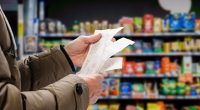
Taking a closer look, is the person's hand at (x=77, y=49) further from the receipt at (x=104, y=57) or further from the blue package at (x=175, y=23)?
the blue package at (x=175, y=23)

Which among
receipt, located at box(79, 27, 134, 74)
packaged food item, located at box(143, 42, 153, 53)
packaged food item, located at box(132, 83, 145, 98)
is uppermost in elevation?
receipt, located at box(79, 27, 134, 74)

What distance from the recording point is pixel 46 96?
1022 millimetres

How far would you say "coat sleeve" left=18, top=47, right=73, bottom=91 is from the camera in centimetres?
146

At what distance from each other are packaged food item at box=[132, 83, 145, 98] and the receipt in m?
3.98

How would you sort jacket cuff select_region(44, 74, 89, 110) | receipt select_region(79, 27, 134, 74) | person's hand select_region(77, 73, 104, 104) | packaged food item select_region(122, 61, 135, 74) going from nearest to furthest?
1. jacket cuff select_region(44, 74, 89, 110)
2. person's hand select_region(77, 73, 104, 104)
3. receipt select_region(79, 27, 134, 74)
4. packaged food item select_region(122, 61, 135, 74)

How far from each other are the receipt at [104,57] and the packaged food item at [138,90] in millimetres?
3977

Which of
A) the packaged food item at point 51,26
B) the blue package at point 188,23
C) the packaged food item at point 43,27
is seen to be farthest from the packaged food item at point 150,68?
the packaged food item at point 43,27

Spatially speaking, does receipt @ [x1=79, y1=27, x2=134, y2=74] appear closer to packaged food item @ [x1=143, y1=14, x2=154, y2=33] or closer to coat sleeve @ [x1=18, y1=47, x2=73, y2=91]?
coat sleeve @ [x1=18, y1=47, x2=73, y2=91]

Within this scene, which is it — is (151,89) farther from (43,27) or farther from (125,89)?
(43,27)

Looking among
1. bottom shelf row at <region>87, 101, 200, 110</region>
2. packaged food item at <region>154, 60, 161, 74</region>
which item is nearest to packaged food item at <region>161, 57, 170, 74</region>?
packaged food item at <region>154, 60, 161, 74</region>

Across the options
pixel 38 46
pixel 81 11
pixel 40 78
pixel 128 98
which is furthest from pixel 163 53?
pixel 40 78

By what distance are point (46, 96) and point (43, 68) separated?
1.49ft

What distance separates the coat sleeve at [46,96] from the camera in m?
0.94

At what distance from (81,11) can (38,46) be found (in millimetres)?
989
